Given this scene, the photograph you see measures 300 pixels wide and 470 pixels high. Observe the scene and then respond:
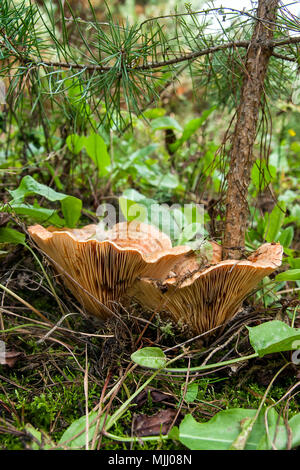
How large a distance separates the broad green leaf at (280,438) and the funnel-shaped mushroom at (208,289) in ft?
1.82

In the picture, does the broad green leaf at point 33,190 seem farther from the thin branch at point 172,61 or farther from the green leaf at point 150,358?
the green leaf at point 150,358

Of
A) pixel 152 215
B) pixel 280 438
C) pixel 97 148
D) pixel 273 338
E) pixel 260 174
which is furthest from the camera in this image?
pixel 97 148

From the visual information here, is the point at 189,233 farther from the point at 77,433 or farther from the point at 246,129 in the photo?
the point at 77,433

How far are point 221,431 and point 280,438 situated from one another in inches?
7.4

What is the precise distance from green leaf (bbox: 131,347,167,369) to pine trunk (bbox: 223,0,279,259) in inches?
24.9

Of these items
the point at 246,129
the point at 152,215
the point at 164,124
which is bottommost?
the point at 152,215

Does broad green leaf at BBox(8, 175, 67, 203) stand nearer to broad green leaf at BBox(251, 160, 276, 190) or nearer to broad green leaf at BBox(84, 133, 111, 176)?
broad green leaf at BBox(84, 133, 111, 176)

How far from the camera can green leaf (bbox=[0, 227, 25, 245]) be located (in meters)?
1.76

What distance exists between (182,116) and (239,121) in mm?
5015

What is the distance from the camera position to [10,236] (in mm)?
1774

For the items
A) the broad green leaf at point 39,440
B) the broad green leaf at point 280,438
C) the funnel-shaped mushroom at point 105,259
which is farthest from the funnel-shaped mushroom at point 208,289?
the broad green leaf at point 39,440

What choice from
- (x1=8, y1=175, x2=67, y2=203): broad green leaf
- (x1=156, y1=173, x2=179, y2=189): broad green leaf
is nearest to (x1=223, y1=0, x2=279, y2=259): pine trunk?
(x1=8, y1=175, x2=67, y2=203): broad green leaf

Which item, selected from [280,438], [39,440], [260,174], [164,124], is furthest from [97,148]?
[280,438]
